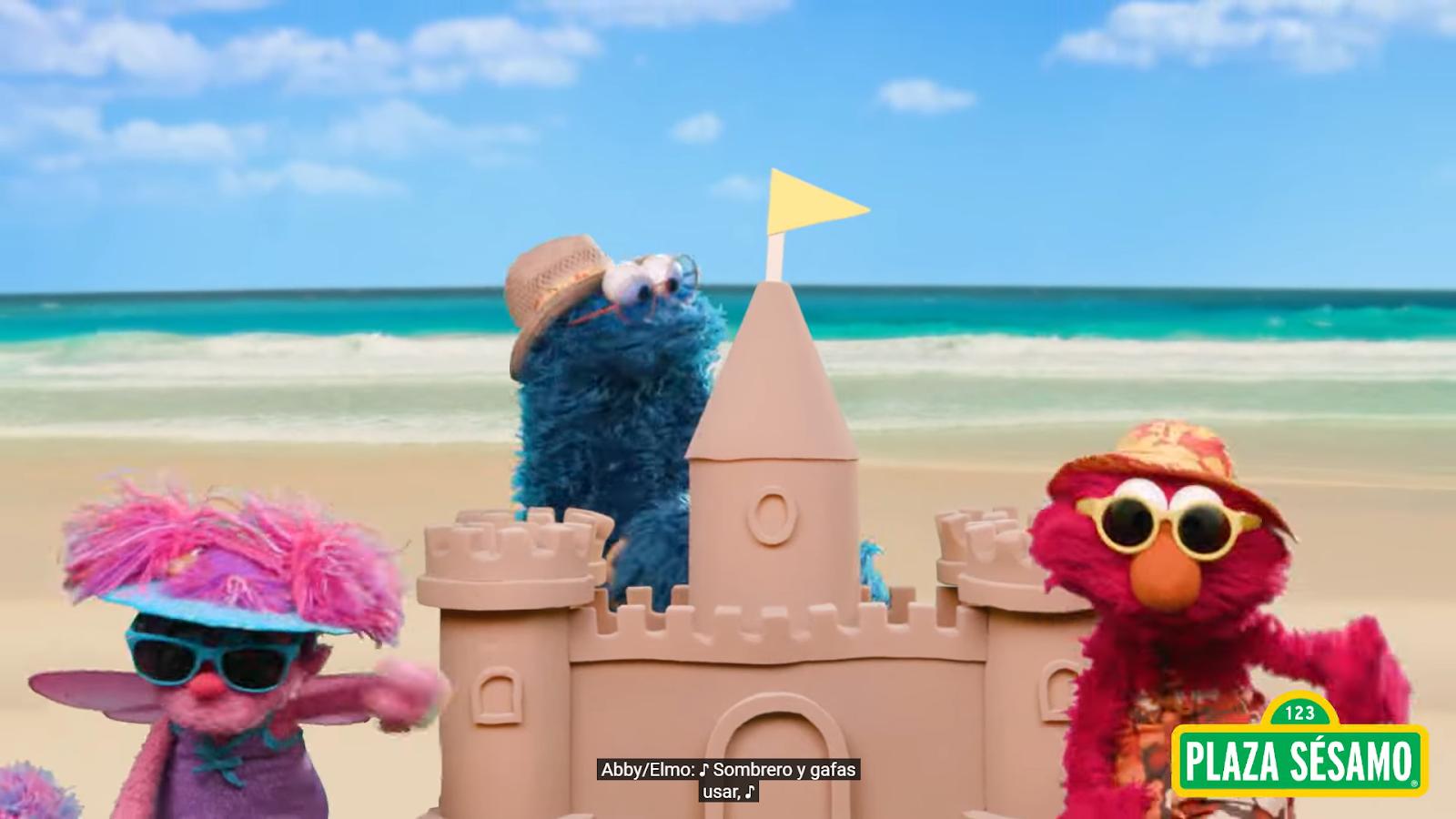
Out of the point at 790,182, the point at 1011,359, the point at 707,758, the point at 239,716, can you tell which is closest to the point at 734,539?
the point at 707,758

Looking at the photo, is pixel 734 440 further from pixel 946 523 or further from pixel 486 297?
pixel 486 297

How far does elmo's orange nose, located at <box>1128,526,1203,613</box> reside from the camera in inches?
141

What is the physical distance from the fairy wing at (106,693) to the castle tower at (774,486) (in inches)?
47.9

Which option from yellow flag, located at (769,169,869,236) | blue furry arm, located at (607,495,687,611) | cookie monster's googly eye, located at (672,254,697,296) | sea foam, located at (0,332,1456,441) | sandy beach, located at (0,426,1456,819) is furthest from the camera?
sea foam, located at (0,332,1456,441)

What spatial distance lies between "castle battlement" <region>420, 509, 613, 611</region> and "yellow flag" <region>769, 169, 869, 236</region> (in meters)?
1.03

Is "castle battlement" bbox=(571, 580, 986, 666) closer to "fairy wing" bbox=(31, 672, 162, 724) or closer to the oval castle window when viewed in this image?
the oval castle window

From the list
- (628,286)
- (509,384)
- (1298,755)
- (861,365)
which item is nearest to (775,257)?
(628,286)

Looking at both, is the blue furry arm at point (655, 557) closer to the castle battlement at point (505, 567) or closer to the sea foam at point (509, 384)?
the castle battlement at point (505, 567)

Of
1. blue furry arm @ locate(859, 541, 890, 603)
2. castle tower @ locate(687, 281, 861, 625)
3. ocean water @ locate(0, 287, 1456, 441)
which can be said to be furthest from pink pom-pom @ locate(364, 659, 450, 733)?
ocean water @ locate(0, 287, 1456, 441)

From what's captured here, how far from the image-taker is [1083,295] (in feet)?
105

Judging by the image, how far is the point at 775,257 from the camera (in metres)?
5.21

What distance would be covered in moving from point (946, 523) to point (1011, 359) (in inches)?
644

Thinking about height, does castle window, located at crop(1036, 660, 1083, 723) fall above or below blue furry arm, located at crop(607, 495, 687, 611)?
below

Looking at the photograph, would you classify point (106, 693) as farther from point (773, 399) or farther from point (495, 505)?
point (495, 505)
